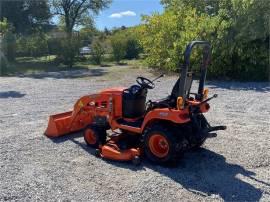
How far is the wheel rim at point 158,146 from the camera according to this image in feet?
17.3

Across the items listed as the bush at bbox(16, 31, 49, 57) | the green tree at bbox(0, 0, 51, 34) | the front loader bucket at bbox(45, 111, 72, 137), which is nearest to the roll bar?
the front loader bucket at bbox(45, 111, 72, 137)

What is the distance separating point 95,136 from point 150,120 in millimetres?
1222

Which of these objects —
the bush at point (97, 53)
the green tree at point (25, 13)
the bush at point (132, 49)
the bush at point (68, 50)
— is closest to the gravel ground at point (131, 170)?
the bush at point (68, 50)

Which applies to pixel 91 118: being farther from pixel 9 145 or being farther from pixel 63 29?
pixel 63 29

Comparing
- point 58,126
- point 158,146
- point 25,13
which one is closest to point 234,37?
point 58,126

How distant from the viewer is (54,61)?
86.4 feet

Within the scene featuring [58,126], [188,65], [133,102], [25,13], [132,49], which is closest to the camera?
[188,65]

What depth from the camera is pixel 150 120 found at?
214 inches

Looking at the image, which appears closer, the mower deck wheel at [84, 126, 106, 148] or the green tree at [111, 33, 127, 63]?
the mower deck wheel at [84, 126, 106, 148]

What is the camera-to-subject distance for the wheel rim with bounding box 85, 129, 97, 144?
623cm

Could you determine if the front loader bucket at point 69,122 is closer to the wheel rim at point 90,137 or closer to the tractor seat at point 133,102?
the wheel rim at point 90,137

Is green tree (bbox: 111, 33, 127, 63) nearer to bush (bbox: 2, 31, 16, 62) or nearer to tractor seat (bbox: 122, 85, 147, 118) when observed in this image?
bush (bbox: 2, 31, 16, 62)

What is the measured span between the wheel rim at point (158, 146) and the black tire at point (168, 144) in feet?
0.07

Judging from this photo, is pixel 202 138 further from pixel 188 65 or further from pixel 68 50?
pixel 68 50
